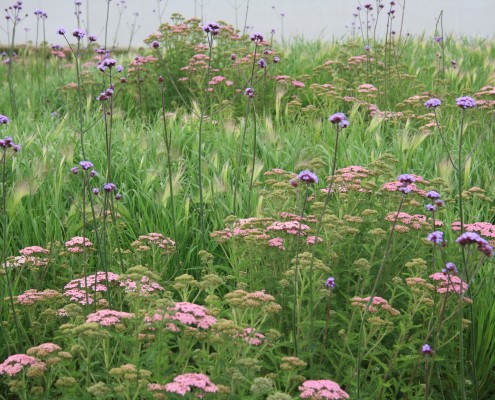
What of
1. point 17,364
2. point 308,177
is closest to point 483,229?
point 308,177

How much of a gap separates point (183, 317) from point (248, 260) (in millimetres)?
977

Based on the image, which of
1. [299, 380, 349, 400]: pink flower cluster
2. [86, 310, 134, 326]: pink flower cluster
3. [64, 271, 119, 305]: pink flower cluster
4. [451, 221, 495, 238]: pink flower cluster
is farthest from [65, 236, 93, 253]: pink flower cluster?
[451, 221, 495, 238]: pink flower cluster

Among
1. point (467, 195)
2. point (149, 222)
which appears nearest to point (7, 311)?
point (149, 222)

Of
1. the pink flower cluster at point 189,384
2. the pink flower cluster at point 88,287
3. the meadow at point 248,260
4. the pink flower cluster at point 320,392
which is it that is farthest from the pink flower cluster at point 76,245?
the pink flower cluster at point 320,392

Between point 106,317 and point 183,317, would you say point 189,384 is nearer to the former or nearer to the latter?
point 183,317

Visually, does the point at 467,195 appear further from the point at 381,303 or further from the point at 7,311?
the point at 7,311

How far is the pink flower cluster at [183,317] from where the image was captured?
226 centimetres

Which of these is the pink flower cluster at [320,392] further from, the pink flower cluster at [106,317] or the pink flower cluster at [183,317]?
the pink flower cluster at [106,317]

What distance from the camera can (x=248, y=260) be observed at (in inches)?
127

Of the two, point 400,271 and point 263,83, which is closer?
point 400,271

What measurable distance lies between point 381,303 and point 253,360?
0.71 meters

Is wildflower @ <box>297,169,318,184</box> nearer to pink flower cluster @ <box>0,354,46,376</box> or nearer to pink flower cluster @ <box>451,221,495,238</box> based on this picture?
pink flower cluster @ <box>0,354,46,376</box>

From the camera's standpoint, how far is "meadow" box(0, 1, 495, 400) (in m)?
2.41

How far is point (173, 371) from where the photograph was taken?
2.45m
